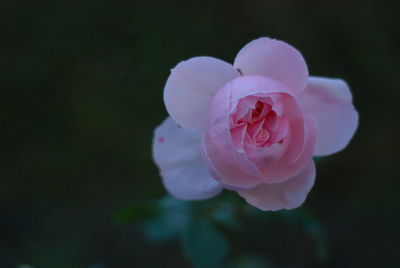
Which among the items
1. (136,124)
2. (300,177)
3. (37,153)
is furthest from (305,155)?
(37,153)

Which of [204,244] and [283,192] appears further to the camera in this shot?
[204,244]

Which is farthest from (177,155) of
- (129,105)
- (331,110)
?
(129,105)

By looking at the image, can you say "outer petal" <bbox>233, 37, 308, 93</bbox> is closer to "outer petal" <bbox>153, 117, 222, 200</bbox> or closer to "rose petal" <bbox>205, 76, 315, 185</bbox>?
"rose petal" <bbox>205, 76, 315, 185</bbox>

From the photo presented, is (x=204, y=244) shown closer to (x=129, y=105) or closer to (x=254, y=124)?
(x=254, y=124)

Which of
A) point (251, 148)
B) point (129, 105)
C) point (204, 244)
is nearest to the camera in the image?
point (251, 148)

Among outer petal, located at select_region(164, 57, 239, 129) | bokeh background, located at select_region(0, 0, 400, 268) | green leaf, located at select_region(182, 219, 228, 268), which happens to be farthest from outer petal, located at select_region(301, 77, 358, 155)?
bokeh background, located at select_region(0, 0, 400, 268)

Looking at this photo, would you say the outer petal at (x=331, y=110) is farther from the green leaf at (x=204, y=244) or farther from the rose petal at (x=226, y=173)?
the green leaf at (x=204, y=244)
